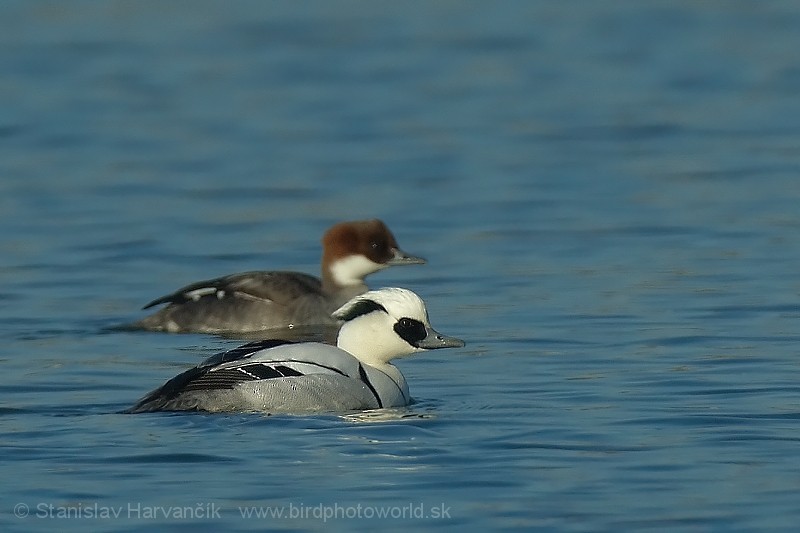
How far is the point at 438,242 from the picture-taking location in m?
17.9

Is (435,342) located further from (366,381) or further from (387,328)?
(366,381)

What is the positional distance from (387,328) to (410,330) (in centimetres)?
14

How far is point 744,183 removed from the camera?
20312 mm

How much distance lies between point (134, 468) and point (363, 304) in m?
2.43

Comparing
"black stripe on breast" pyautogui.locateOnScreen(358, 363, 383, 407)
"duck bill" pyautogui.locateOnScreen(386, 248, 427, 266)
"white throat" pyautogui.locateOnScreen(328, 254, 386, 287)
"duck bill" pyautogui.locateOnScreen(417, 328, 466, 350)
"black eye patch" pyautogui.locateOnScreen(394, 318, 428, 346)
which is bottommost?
"black stripe on breast" pyautogui.locateOnScreen(358, 363, 383, 407)

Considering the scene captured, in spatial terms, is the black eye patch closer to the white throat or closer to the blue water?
the blue water

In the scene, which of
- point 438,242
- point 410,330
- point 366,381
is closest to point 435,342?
point 410,330

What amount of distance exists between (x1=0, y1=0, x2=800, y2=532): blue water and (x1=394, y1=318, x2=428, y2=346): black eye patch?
0.40 meters

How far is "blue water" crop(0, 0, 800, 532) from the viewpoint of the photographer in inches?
375

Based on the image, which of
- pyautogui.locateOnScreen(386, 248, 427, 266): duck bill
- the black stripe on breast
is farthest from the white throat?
the black stripe on breast

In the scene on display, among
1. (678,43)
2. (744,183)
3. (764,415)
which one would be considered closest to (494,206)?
(744,183)

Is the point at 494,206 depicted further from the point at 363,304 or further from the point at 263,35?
the point at 263,35

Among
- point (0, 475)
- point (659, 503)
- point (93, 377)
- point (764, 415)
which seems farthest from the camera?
point (93, 377)

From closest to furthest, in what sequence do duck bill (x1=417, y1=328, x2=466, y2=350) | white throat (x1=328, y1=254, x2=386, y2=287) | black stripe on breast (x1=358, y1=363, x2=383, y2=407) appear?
1. black stripe on breast (x1=358, y1=363, x2=383, y2=407)
2. duck bill (x1=417, y1=328, x2=466, y2=350)
3. white throat (x1=328, y1=254, x2=386, y2=287)
